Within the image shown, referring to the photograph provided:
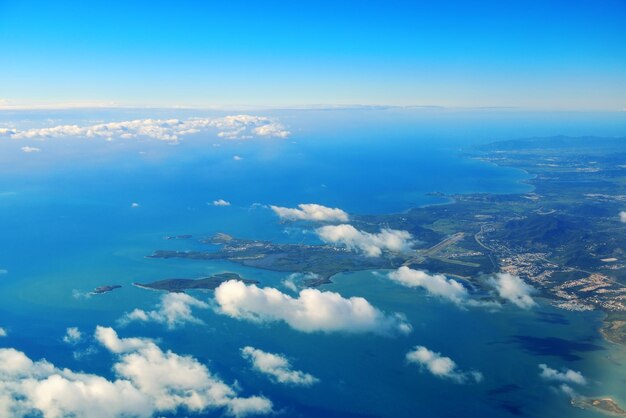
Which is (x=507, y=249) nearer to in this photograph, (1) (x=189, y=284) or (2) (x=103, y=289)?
(1) (x=189, y=284)

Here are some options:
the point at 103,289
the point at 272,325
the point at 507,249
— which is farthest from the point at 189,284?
the point at 507,249

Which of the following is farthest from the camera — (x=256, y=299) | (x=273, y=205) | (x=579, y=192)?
(x=579, y=192)

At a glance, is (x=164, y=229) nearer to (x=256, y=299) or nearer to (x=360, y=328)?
(x=256, y=299)

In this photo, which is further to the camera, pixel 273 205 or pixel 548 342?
pixel 273 205

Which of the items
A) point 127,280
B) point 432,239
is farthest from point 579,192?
point 127,280

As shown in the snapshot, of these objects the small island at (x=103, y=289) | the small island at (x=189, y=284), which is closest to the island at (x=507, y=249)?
the small island at (x=189, y=284)

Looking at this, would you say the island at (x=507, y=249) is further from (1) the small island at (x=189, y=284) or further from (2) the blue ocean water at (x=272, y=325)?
(1) the small island at (x=189, y=284)
